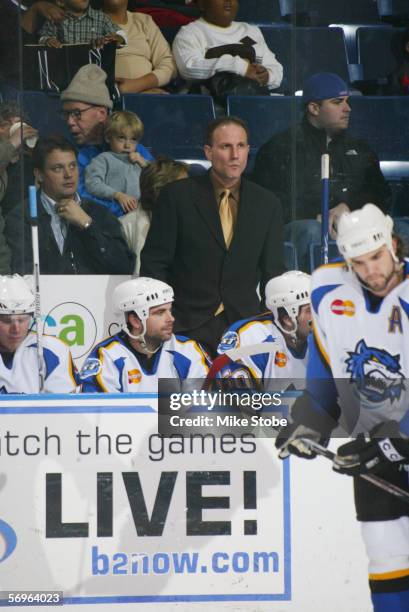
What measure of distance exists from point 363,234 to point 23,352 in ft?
4.54

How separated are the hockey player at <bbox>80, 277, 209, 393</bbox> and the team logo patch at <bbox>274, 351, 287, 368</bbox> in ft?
0.85

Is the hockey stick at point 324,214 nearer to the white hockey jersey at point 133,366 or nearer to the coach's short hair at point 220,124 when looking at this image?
the coach's short hair at point 220,124

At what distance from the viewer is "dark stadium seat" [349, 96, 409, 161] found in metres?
4.89

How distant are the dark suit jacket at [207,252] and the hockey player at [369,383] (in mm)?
761

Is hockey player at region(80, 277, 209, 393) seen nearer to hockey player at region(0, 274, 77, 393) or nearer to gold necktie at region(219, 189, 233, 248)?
hockey player at region(0, 274, 77, 393)

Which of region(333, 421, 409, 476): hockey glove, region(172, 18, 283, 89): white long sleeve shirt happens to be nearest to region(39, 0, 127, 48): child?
region(172, 18, 283, 89): white long sleeve shirt

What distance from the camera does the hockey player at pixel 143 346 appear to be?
4.29 m

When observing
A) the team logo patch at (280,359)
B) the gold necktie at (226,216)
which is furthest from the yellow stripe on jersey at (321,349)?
the gold necktie at (226,216)

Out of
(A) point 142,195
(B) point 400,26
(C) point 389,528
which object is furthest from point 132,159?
(C) point 389,528

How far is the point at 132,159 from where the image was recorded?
4770 millimetres

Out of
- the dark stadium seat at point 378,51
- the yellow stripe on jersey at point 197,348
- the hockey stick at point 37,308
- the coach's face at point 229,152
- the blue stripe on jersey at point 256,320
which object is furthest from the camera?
the dark stadium seat at point 378,51

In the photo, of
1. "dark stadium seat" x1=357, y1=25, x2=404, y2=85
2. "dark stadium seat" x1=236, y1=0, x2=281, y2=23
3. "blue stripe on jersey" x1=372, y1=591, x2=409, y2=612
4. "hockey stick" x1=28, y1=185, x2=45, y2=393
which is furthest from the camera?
"dark stadium seat" x1=357, y1=25, x2=404, y2=85

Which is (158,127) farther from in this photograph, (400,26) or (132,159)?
(400,26)

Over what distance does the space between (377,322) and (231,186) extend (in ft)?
3.68
